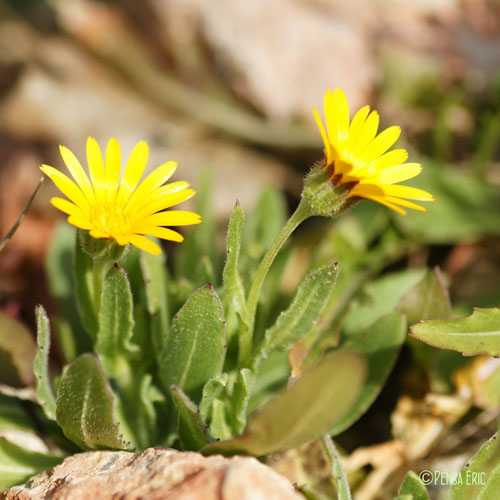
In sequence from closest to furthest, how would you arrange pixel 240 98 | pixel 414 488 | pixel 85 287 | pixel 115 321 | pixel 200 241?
pixel 414 488 < pixel 115 321 < pixel 85 287 < pixel 200 241 < pixel 240 98

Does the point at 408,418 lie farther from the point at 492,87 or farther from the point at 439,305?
the point at 492,87

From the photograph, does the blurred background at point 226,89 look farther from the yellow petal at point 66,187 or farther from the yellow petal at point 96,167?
the yellow petal at point 66,187

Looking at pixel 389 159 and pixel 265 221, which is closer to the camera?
pixel 389 159

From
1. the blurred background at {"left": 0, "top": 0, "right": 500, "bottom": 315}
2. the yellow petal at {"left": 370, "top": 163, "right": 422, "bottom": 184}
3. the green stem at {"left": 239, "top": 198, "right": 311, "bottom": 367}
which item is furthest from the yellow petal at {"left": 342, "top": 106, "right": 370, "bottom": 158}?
the blurred background at {"left": 0, "top": 0, "right": 500, "bottom": 315}

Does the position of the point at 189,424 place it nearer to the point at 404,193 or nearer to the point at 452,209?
the point at 404,193

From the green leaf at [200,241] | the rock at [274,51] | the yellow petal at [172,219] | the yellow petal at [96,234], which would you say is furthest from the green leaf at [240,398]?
the rock at [274,51]

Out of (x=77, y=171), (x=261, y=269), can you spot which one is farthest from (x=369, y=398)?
(x=77, y=171)

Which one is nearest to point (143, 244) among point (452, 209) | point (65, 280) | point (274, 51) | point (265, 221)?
point (65, 280)
